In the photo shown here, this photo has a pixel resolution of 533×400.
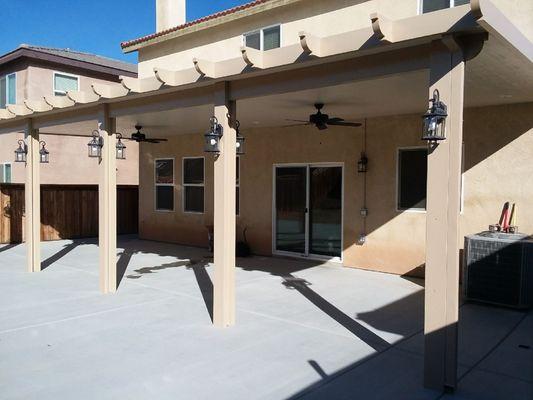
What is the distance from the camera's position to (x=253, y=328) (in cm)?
589

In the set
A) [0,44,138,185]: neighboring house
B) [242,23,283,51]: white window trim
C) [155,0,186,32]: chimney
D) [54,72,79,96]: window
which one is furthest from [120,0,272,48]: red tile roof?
[54,72,79,96]: window

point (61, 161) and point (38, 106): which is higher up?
point (38, 106)

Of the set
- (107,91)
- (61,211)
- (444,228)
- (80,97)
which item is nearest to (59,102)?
(80,97)

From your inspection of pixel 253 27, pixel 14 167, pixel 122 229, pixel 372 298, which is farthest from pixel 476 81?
pixel 14 167

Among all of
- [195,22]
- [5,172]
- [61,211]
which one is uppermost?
[195,22]

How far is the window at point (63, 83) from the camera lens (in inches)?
685

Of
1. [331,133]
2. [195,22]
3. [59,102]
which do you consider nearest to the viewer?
[59,102]

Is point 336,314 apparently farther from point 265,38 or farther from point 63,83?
point 63,83

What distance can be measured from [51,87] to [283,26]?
33.6 feet

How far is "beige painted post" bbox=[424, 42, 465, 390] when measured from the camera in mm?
4059

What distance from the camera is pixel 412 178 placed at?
8.84 metres

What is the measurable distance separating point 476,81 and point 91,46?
22.3 m

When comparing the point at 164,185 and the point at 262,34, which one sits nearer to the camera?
the point at 262,34

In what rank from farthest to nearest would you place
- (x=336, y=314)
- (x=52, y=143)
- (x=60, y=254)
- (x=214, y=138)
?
(x=52, y=143) < (x=60, y=254) < (x=336, y=314) < (x=214, y=138)
